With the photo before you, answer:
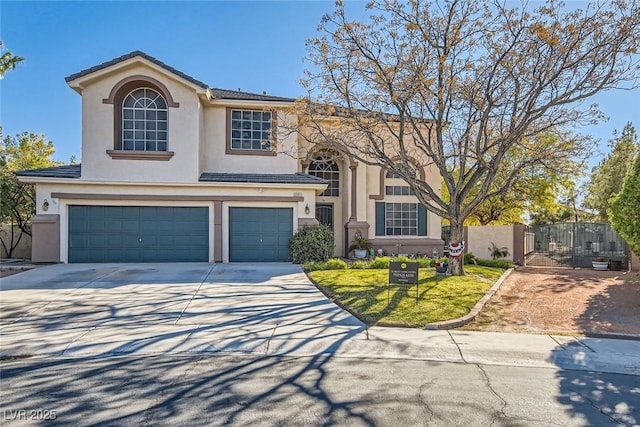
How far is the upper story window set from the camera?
19.3 meters

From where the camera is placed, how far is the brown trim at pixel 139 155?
56.3 feet

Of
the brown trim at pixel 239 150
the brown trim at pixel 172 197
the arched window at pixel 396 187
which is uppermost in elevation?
the brown trim at pixel 239 150

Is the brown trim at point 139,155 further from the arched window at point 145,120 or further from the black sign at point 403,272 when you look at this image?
the black sign at point 403,272

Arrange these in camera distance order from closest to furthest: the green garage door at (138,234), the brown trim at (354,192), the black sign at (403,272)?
the black sign at (403,272) < the green garage door at (138,234) < the brown trim at (354,192)

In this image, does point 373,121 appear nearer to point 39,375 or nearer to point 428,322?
point 428,322

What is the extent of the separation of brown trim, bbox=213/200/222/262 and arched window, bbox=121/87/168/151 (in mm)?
3374

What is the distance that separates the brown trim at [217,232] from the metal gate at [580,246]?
1480cm

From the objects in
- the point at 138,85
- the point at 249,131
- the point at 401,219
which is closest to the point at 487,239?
the point at 401,219

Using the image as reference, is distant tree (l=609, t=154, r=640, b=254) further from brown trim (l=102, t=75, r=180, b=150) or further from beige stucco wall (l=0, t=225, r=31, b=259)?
beige stucco wall (l=0, t=225, r=31, b=259)

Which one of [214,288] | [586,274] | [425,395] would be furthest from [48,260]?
[586,274]

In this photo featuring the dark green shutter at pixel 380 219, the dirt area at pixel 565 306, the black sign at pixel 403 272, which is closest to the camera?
the dirt area at pixel 565 306

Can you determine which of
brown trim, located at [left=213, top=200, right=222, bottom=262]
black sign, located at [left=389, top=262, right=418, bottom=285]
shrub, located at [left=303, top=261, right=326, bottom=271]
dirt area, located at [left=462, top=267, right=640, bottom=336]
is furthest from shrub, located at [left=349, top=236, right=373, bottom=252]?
black sign, located at [left=389, top=262, right=418, bottom=285]

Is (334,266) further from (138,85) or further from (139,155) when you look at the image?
(138,85)

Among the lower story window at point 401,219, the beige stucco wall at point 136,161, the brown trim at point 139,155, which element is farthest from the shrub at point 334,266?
the brown trim at point 139,155
